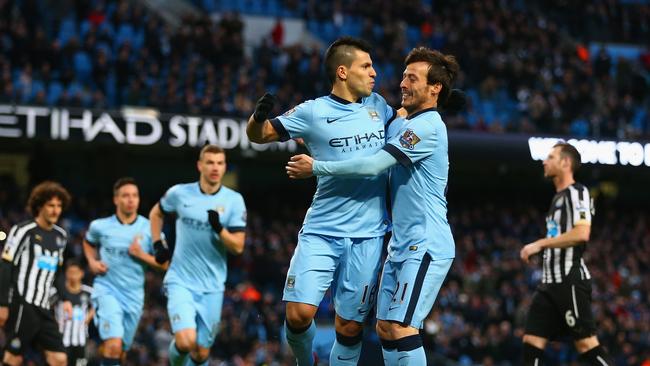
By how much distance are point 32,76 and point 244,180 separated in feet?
23.7

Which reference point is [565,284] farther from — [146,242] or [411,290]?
[146,242]

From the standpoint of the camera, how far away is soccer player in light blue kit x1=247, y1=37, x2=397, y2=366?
24.8 ft

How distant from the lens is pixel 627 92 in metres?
28.3

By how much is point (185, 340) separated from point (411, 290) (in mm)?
3227

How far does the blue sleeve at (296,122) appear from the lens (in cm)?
758

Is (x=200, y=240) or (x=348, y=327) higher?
(x=200, y=240)

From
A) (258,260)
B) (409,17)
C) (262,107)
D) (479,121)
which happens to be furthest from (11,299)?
(409,17)

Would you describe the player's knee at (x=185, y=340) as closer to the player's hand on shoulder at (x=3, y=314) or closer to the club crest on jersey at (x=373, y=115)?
the player's hand on shoulder at (x=3, y=314)

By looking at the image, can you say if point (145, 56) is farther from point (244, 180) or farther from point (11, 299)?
point (11, 299)

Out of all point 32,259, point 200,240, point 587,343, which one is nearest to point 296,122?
point 200,240

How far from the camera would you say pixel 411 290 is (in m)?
7.25

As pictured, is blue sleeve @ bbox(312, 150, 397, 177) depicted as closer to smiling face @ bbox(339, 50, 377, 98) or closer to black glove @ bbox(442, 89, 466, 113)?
smiling face @ bbox(339, 50, 377, 98)

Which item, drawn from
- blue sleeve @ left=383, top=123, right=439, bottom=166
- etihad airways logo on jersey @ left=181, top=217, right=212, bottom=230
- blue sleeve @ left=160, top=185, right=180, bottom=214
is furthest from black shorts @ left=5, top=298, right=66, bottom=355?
blue sleeve @ left=383, top=123, right=439, bottom=166

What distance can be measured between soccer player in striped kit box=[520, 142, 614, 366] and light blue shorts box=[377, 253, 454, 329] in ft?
7.76
